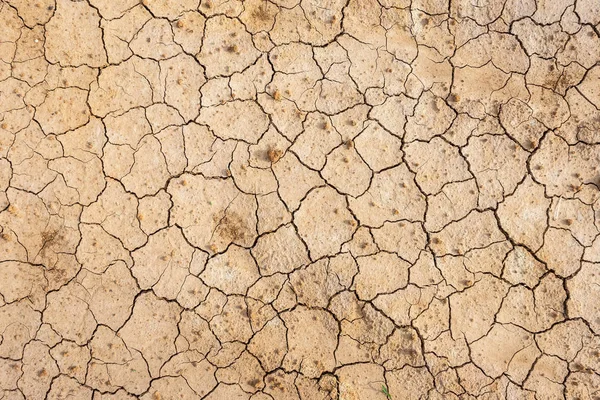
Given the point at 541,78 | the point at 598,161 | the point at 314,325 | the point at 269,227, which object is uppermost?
the point at 541,78

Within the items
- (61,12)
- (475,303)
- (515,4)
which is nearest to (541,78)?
(515,4)

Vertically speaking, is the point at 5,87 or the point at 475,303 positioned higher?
the point at 5,87

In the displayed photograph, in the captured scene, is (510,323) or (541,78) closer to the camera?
(510,323)

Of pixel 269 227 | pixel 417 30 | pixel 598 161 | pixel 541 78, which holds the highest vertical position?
pixel 417 30

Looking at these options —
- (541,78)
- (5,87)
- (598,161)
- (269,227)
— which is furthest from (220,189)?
(598,161)

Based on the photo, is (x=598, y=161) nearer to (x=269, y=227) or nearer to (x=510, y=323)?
(x=510, y=323)

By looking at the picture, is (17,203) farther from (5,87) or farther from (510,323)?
(510,323)
